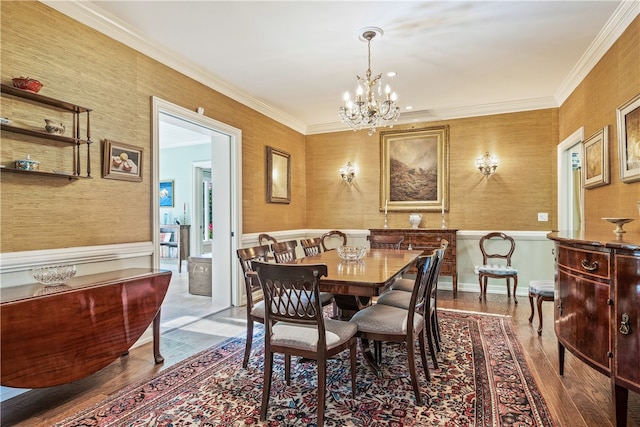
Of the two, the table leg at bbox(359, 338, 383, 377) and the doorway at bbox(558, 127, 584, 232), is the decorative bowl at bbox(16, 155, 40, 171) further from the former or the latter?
the doorway at bbox(558, 127, 584, 232)

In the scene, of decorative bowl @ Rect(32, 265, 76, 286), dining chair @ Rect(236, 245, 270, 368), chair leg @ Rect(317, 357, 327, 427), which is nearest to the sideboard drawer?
chair leg @ Rect(317, 357, 327, 427)

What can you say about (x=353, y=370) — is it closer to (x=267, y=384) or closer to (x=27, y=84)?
(x=267, y=384)

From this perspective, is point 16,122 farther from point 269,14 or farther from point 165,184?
point 165,184

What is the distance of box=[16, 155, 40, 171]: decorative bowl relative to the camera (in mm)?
2217

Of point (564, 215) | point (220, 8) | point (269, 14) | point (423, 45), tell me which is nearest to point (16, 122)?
point (220, 8)

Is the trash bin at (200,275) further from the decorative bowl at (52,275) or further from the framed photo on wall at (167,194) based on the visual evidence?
the framed photo on wall at (167,194)

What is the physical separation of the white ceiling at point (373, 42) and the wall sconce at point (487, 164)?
0.90 metres

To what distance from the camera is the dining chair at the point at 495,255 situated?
14.8 ft

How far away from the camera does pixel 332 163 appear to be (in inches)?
239

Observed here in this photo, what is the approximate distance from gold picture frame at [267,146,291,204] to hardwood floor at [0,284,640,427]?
216cm

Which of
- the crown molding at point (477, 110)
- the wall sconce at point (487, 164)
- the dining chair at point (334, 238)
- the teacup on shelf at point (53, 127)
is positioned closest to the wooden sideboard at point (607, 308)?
the wall sconce at point (487, 164)

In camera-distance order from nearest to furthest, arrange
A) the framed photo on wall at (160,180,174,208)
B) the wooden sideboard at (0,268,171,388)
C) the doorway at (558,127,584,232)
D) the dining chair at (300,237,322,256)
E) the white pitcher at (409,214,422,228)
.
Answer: the wooden sideboard at (0,268,171,388)
the dining chair at (300,237,322,256)
the doorway at (558,127,584,232)
the white pitcher at (409,214,422,228)
the framed photo on wall at (160,180,174,208)

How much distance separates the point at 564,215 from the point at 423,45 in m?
3.20

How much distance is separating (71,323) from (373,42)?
320cm
